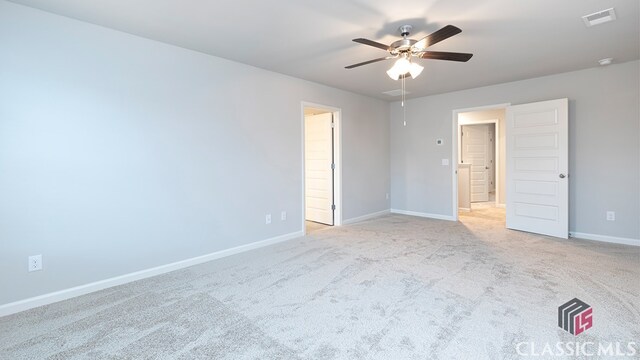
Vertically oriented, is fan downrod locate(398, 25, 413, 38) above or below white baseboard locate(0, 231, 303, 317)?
above

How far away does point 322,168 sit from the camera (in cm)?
552

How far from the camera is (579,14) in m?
2.61


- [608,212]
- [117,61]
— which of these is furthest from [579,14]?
[117,61]

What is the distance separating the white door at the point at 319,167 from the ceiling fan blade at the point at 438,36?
2798mm

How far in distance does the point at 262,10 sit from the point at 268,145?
1.93 metres

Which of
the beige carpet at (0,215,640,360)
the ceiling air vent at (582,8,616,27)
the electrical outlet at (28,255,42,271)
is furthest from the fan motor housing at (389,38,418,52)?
the electrical outlet at (28,255,42,271)

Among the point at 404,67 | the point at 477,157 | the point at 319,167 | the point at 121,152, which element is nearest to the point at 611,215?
the point at 404,67

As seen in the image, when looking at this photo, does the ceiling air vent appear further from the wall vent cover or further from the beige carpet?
the wall vent cover

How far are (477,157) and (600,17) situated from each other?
5.89 m

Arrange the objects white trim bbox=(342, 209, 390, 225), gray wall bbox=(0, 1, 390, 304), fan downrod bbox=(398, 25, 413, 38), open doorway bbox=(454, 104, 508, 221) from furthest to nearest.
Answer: open doorway bbox=(454, 104, 508, 221), white trim bbox=(342, 209, 390, 225), fan downrod bbox=(398, 25, 413, 38), gray wall bbox=(0, 1, 390, 304)

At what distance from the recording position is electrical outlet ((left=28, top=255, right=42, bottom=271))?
248 centimetres

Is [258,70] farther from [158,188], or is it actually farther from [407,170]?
[407,170]

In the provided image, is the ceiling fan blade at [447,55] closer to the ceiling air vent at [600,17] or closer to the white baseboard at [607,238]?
the ceiling air vent at [600,17]

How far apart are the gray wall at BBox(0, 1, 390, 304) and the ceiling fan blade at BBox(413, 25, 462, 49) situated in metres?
2.21
